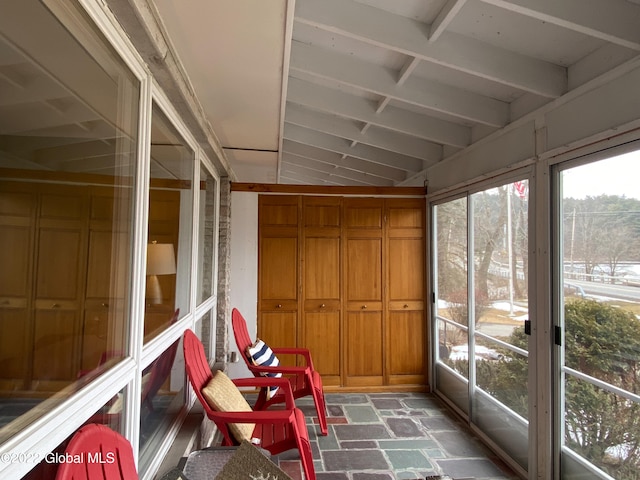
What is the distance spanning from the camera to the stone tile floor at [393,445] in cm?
251

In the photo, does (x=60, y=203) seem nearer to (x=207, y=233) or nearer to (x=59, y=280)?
(x=59, y=280)

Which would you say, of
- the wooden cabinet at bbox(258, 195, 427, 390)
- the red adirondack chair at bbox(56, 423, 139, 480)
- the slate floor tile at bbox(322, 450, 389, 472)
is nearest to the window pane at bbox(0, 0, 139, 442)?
the red adirondack chair at bbox(56, 423, 139, 480)

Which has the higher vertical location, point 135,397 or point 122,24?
point 122,24

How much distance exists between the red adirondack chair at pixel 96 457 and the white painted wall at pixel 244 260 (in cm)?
272

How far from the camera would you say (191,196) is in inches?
101

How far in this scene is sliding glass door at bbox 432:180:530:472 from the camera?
2.57 meters

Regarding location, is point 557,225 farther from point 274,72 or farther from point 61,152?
point 61,152

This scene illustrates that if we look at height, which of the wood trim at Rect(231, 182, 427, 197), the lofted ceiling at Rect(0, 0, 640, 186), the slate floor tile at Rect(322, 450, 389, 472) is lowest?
the slate floor tile at Rect(322, 450, 389, 472)

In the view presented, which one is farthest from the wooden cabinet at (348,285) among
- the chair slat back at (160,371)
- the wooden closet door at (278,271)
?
the chair slat back at (160,371)

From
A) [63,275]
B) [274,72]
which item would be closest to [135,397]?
[63,275]

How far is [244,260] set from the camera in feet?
13.0

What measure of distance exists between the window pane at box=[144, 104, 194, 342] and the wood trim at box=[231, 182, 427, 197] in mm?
1402

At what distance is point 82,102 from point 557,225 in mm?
2468

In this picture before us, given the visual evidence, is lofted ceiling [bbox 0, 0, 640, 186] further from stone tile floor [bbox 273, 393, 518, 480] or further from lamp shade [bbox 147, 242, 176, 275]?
stone tile floor [bbox 273, 393, 518, 480]
